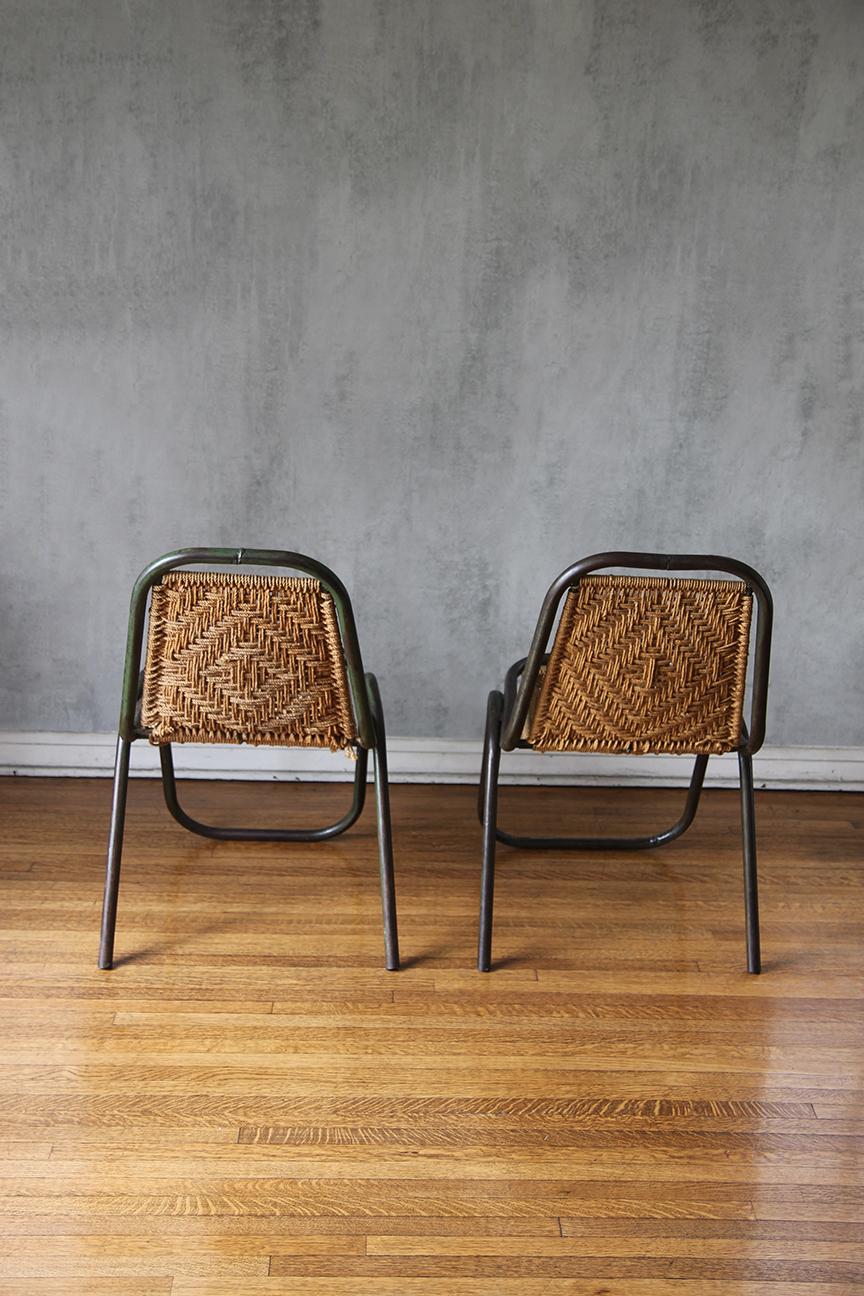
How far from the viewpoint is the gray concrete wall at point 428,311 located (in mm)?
2635

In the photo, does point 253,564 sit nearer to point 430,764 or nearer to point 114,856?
point 114,856

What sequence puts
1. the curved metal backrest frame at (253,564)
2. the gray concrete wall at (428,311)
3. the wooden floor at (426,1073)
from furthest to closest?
A: the gray concrete wall at (428,311) → the curved metal backrest frame at (253,564) → the wooden floor at (426,1073)

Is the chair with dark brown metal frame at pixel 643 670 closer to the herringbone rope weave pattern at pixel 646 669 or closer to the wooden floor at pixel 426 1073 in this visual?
the herringbone rope weave pattern at pixel 646 669

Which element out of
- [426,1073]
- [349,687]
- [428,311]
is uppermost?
[428,311]

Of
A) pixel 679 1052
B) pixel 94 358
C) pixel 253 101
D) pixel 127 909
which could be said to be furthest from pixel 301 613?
pixel 253 101

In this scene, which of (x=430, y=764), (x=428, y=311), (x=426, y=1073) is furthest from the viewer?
(x=430, y=764)

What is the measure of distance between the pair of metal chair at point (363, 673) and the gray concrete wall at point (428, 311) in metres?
0.86

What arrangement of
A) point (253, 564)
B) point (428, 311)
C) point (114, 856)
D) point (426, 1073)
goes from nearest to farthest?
point (426, 1073) < point (253, 564) < point (114, 856) < point (428, 311)

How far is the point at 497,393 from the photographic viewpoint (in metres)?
2.80

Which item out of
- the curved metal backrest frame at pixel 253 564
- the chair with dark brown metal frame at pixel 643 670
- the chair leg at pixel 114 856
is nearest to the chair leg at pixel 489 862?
the chair with dark brown metal frame at pixel 643 670

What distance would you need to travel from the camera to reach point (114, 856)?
2068 mm

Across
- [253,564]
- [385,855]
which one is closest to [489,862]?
[385,855]

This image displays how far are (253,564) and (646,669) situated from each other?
2.32 ft

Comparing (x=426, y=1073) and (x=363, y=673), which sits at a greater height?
(x=363, y=673)
